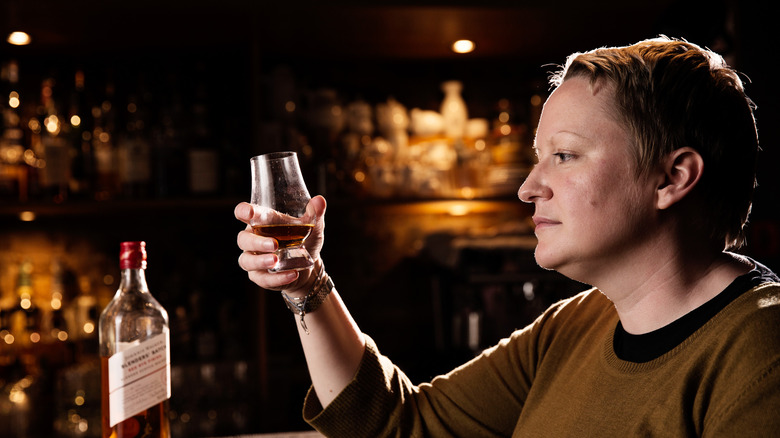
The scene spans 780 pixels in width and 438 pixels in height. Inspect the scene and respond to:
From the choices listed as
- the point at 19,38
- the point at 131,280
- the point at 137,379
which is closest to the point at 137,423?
the point at 137,379

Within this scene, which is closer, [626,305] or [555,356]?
[626,305]

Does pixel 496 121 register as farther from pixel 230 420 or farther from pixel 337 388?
pixel 337 388

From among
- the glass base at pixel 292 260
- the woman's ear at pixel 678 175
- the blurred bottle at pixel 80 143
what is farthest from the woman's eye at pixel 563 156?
the blurred bottle at pixel 80 143

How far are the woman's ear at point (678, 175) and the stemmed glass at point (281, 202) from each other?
47 cm

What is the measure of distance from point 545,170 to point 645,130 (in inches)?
5.5

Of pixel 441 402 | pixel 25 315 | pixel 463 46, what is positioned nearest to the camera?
pixel 441 402

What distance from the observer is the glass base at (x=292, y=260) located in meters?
1.01

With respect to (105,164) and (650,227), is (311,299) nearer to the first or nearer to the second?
(650,227)

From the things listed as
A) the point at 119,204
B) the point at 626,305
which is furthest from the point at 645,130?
the point at 119,204

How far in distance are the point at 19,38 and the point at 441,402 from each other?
1770 mm

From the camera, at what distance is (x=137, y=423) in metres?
0.94

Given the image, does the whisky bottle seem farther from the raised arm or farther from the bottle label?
the raised arm

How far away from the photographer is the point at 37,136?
2.31 metres

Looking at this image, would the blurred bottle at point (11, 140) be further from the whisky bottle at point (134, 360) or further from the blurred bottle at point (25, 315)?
the whisky bottle at point (134, 360)
